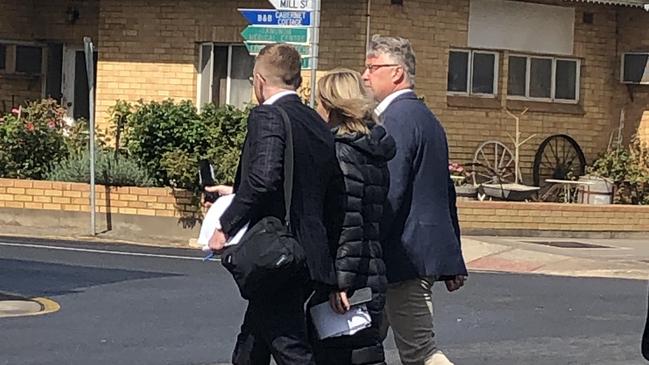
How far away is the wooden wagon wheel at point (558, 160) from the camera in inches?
827

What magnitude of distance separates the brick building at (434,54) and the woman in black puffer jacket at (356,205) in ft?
43.5

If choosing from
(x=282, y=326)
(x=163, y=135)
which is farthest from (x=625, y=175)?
(x=282, y=326)

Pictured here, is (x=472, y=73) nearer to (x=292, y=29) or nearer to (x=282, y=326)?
(x=292, y=29)

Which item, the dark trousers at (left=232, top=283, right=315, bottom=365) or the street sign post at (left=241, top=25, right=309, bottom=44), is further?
the street sign post at (left=241, top=25, right=309, bottom=44)

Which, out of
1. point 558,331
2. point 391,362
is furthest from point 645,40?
point 391,362

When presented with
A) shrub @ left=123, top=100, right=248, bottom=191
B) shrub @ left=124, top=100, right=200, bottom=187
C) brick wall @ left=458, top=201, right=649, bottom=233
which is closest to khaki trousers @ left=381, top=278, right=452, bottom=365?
shrub @ left=123, top=100, right=248, bottom=191

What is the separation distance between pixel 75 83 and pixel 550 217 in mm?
8818

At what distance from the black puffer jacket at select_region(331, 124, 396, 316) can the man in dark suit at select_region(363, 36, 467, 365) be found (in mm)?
481

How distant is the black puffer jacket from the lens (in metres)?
5.88

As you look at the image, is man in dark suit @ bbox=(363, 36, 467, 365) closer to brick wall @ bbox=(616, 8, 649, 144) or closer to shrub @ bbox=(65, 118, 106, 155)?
shrub @ bbox=(65, 118, 106, 155)

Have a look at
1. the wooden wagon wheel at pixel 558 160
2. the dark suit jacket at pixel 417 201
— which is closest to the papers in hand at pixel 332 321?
the dark suit jacket at pixel 417 201

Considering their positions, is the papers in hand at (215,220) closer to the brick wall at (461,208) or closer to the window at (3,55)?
the brick wall at (461,208)

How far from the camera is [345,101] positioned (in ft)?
20.0

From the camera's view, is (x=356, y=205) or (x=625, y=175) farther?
(x=625, y=175)
